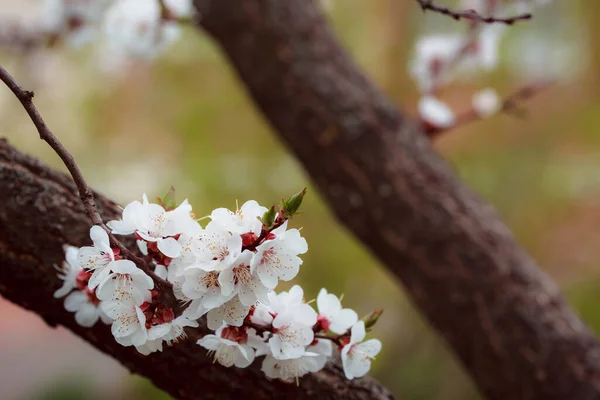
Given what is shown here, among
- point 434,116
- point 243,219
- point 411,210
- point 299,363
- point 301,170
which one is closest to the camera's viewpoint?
point 243,219

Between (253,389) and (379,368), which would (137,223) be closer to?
(253,389)

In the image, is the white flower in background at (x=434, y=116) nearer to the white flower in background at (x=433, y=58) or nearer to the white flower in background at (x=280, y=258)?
the white flower in background at (x=433, y=58)

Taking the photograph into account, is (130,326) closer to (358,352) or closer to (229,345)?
(229,345)

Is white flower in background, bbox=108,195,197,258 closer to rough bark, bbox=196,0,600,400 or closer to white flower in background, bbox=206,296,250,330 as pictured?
white flower in background, bbox=206,296,250,330

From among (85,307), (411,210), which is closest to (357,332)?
(85,307)

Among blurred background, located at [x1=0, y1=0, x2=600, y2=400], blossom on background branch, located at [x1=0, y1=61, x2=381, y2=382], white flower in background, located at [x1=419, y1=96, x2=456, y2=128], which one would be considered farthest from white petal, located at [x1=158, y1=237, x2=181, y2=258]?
blurred background, located at [x1=0, y1=0, x2=600, y2=400]
